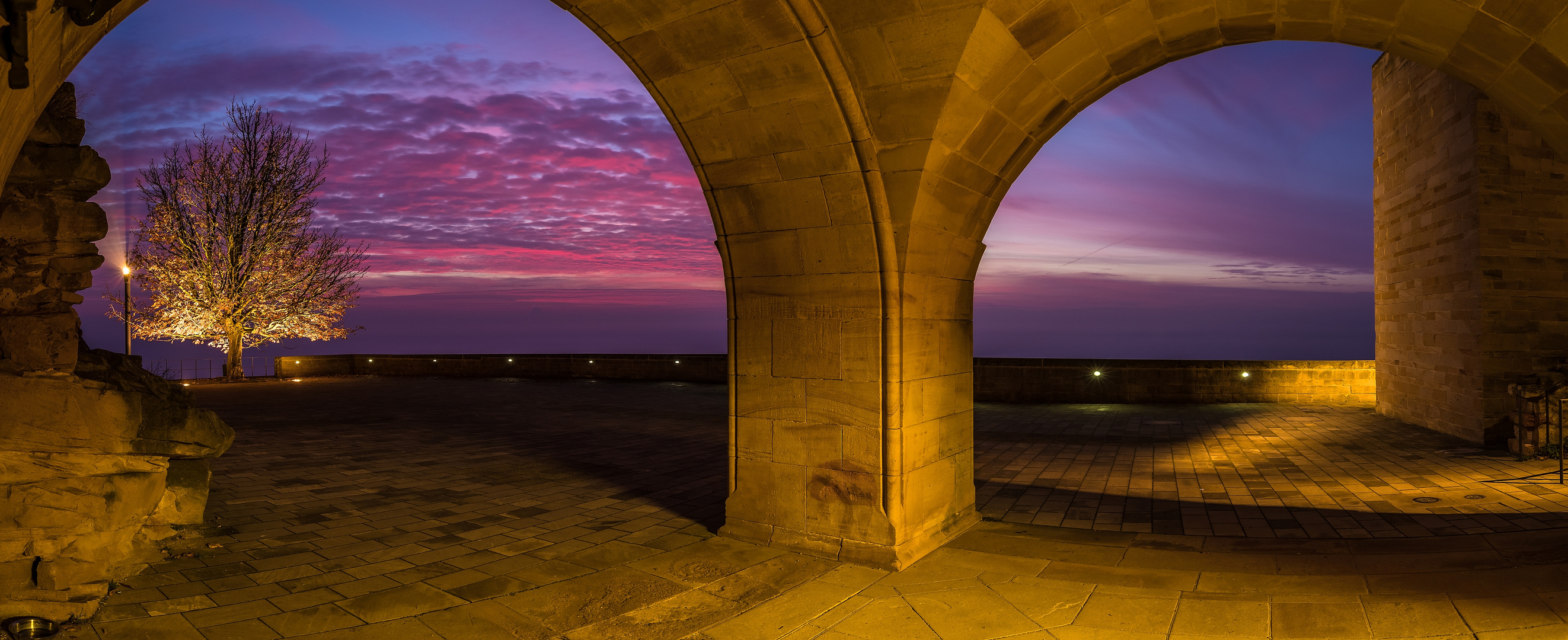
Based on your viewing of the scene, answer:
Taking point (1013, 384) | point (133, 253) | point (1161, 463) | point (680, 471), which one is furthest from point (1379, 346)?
point (133, 253)

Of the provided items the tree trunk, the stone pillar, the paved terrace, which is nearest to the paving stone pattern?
the paved terrace

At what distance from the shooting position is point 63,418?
4145 mm

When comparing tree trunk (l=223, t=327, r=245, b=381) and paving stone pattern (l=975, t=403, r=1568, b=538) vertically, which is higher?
tree trunk (l=223, t=327, r=245, b=381)

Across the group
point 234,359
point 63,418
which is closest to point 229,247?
point 234,359

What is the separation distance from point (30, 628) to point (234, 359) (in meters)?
20.0

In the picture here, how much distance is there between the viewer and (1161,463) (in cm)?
830

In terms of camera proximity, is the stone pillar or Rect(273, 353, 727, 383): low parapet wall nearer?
the stone pillar

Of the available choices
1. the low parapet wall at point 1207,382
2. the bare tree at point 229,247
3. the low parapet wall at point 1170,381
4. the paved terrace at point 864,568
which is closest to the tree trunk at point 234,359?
the bare tree at point 229,247

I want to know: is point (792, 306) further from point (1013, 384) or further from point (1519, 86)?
point (1013, 384)

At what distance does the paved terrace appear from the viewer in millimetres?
3637

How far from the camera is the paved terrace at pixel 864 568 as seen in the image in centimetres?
364

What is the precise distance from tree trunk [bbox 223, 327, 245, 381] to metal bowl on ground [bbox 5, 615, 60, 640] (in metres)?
19.6

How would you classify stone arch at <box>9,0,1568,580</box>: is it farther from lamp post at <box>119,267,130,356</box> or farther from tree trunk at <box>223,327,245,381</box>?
tree trunk at <box>223,327,245,381</box>

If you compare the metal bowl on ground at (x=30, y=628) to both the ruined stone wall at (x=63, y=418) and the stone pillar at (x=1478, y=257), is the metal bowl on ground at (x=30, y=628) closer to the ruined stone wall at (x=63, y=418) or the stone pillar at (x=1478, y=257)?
the ruined stone wall at (x=63, y=418)
